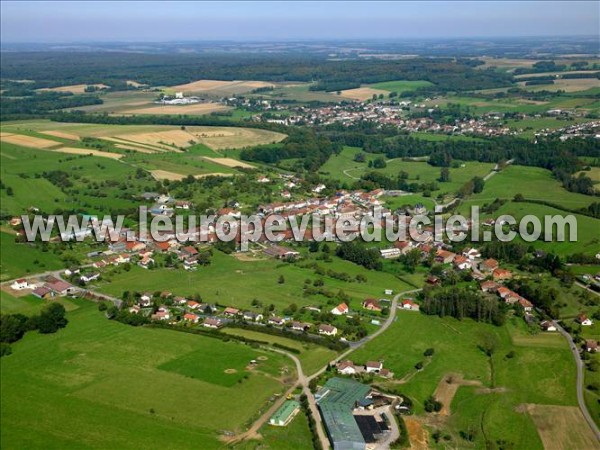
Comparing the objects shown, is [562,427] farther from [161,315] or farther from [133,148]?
[133,148]

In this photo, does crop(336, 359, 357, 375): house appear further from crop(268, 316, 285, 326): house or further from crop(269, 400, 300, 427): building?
crop(268, 316, 285, 326): house

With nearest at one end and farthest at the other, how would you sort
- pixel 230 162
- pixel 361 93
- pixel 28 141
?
pixel 230 162 → pixel 28 141 → pixel 361 93

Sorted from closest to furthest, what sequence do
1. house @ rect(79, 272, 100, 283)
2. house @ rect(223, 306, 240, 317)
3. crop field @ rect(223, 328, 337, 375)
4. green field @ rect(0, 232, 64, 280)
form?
crop field @ rect(223, 328, 337, 375), house @ rect(223, 306, 240, 317), house @ rect(79, 272, 100, 283), green field @ rect(0, 232, 64, 280)

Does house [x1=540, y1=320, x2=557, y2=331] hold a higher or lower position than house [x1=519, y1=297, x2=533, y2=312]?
lower

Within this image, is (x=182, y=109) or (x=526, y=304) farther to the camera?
(x=182, y=109)

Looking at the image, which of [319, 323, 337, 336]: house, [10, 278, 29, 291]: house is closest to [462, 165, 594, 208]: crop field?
[319, 323, 337, 336]: house

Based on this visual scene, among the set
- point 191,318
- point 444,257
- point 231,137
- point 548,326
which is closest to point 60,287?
point 191,318

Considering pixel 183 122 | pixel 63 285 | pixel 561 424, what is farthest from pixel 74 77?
pixel 561 424
